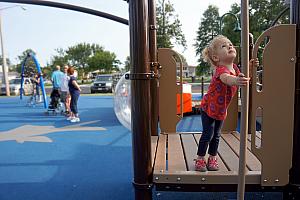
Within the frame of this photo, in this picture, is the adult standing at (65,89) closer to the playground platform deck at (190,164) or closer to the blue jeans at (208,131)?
the playground platform deck at (190,164)

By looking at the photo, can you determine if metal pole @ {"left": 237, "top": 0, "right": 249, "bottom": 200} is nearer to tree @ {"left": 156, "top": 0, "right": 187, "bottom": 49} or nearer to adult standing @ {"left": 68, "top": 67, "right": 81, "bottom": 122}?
adult standing @ {"left": 68, "top": 67, "right": 81, "bottom": 122}

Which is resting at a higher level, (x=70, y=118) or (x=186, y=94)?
(x=186, y=94)

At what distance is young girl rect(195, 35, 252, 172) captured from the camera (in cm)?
214

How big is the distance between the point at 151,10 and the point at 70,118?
5481mm

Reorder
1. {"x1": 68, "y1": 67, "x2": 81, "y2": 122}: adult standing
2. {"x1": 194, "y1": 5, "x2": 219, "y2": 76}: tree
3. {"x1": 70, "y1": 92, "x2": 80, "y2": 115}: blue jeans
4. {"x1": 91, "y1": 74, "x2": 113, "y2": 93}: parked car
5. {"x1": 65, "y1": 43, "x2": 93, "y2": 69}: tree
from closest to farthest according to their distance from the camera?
1. {"x1": 68, "y1": 67, "x2": 81, "y2": 122}: adult standing
2. {"x1": 70, "y1": 92, "x2": 80, "y2": 115}: blue jeans
3. {"x1": 91, "y1": 74, "x2": 113, "y2": 93}: parked car
4. {"x1": 194, "y1": 5, "x2": 219, "y2": 76}: tree
5. {"x1": 65, "y1": 43, "x2": 93, "y2": 69}: tree

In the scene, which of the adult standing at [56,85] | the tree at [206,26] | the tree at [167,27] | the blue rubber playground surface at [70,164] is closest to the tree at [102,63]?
the tree at [206,26]

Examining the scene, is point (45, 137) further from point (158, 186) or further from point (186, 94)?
point (158, 186)

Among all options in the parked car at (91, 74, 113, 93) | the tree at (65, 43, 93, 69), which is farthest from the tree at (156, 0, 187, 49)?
the tree at (65, 43, 93, 69)

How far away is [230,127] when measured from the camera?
12.8 ft

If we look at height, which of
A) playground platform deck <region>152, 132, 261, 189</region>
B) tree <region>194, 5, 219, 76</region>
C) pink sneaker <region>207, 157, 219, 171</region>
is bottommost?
playground platform deck <region>152, 132, 261, 189</region>

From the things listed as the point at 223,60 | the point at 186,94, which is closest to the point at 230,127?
the point at 223,60

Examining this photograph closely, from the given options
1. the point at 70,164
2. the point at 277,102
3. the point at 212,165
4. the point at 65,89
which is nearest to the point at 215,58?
the point at 277,102

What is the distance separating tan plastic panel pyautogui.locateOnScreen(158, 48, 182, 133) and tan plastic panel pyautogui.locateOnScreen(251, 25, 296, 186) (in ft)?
5.60

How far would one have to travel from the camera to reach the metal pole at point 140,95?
2.00m
